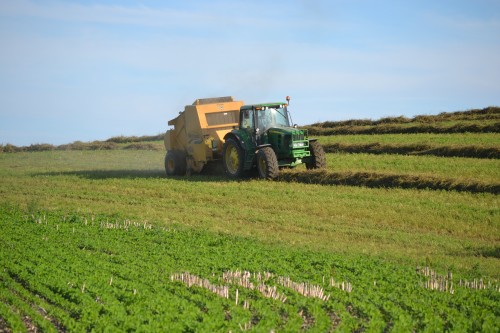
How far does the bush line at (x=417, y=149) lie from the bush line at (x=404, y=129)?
327cm

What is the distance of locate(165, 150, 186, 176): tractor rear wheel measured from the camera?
2528 cm

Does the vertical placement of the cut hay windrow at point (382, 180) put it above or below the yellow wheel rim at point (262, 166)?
below

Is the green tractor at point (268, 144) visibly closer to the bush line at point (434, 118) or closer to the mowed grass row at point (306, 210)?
the mowed grass row at point (306, 210)

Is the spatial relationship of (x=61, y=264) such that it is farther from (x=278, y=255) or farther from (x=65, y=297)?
(x=278, y=255)

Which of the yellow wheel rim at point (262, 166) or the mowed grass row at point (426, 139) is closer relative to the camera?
the yellow wheel rim at point (262, 166)

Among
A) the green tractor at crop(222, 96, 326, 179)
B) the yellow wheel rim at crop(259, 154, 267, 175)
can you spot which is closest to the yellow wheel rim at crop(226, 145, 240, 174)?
the green tractor at crop(222, 96, 326, 179)

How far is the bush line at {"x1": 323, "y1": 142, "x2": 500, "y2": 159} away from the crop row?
12608mm

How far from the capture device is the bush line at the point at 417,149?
77.6 ft

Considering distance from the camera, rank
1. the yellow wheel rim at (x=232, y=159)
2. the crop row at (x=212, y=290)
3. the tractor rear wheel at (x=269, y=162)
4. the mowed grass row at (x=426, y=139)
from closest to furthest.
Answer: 1. the crop row at (x=212, y=290)
2. the tractor rear wheel at (x=269, y=162)
3. the yellow wheel rim at (x=232, y=159)
4. the mowed grass row at (x=426, y=139)

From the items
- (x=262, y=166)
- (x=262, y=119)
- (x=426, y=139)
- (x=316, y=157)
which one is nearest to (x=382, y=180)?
(x=316, y=157)

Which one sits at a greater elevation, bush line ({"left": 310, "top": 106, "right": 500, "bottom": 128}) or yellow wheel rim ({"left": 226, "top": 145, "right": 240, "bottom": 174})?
bush line ({"left": 310, "top": 106, "right": 500, "bottom": 128})

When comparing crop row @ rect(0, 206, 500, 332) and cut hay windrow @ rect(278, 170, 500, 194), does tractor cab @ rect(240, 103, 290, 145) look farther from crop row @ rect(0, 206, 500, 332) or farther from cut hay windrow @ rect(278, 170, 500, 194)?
crop row @ rect(0, 206, 500, 332)

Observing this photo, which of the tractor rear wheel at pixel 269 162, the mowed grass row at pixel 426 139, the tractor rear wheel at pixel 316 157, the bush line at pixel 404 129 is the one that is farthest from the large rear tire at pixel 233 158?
the bush line at pixel 404 129

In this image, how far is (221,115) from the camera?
24.9 meters
